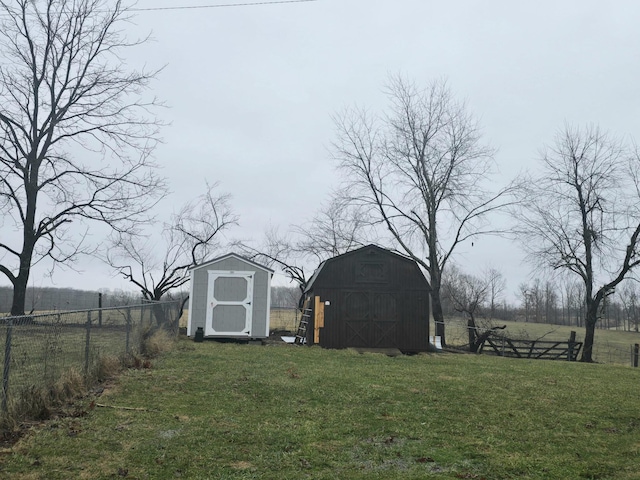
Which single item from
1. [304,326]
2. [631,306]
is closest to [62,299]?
[304,326]

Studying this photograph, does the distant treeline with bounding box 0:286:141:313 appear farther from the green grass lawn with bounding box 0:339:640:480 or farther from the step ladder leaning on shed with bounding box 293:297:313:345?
the green grass lawn with bounding box 0:339:640:480

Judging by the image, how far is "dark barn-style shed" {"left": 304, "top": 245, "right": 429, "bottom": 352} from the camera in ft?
58.8

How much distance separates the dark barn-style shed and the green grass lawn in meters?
7.29

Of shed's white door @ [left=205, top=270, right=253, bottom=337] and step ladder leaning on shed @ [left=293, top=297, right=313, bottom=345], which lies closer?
shed's white door @ [left=205, top=270, right=253, bottom=337]

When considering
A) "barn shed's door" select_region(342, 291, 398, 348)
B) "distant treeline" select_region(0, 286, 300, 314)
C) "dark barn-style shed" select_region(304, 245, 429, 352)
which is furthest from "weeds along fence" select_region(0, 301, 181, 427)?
"distant treeline" select_region(0, 286, 300, 314)

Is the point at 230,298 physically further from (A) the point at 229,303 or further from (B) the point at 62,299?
(B) the point at 62,299

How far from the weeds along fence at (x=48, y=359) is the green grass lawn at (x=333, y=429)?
38 cm

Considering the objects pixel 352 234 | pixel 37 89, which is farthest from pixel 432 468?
pixel 352 234

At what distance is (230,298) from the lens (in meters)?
17.9

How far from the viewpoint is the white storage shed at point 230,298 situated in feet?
57.9

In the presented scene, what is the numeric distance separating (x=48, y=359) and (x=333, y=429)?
3.71 meters

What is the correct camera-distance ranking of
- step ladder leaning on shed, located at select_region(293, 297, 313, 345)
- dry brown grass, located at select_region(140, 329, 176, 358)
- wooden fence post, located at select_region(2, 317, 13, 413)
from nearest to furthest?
wooden fence post, located at select_region(2, 317, 13, 413) → dry brown grass, located at select_region(140, 329, 176, 358) → step ladder leaning on shed, located at select_region(293, 297, 313, 345)

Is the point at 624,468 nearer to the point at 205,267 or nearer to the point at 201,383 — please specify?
the point at 201,383

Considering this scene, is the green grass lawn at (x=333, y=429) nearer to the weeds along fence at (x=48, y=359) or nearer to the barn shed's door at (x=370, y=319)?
the weeds along fence at (x=48, y=359)
